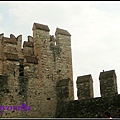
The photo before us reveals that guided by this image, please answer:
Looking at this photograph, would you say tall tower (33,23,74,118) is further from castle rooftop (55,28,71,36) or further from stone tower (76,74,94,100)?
stone tower (76,74,94,100)

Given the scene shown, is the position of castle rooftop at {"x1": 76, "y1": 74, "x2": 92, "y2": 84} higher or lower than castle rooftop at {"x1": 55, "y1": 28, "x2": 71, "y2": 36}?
lower

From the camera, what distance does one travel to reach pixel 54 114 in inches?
701

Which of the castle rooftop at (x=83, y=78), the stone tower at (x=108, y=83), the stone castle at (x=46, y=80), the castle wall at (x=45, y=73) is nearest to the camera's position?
the stone tower at (x=108, y=83)

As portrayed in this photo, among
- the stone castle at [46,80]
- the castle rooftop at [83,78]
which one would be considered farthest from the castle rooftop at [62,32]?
the castle rooftop at [83,78]

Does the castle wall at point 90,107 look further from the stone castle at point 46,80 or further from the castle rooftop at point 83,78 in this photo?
the castle rooftop at point 83,78

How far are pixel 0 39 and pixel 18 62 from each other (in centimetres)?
254

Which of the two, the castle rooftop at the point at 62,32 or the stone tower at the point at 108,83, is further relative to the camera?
the castle rooftop at the point at 62,32

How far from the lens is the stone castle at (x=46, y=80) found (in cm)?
1570

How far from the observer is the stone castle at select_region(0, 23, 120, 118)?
15703mm

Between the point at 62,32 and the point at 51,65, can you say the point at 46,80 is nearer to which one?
the point at 51,65

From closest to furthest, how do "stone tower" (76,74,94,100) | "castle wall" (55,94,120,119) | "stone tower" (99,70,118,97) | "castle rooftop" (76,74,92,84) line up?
"castle wall" (55,94,120,119) < "stone tower" (99,70,118,97) < "stone tower" (76,74,94,100) < "castle rooftop" (76,74,92,84)

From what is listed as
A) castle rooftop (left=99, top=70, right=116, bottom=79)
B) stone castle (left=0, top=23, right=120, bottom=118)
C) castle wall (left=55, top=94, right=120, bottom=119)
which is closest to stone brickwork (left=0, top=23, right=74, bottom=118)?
stone castle (left=0, top=23, right=120, bottom=118)

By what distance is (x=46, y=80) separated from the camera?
1798 centimetres

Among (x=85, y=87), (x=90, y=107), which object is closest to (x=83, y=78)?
(x=85, y=87)
